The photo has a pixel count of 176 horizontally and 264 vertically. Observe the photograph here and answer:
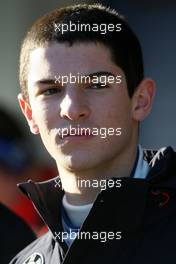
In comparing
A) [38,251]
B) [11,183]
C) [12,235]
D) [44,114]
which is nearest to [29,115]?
[44,114]

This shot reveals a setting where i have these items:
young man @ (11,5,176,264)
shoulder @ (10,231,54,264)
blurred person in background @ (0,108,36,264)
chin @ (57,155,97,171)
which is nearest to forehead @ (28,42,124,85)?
young man @ (11,5,176,264)

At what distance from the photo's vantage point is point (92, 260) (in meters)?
1.50

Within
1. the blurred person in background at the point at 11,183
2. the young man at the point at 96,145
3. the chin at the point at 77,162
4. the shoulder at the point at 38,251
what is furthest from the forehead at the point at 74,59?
the blurred person in background at the point at 11,183

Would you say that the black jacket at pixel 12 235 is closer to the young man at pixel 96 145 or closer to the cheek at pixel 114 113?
the young man at pixel 96 145

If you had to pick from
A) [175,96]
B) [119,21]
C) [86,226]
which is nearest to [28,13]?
[175,96]

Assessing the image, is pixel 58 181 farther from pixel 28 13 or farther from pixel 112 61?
pixel 28 13

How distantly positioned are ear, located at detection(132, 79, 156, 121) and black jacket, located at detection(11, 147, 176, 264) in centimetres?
8

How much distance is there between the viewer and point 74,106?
1.52 m

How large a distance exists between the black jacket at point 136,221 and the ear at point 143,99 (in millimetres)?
79

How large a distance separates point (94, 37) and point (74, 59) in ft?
0.17

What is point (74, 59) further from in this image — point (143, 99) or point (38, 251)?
point (38, 251)

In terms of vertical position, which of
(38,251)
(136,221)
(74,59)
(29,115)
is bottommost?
(38,251)

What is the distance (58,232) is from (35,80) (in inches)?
10.2

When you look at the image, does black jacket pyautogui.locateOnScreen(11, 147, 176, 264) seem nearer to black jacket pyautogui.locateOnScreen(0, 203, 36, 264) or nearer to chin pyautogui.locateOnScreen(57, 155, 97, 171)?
chin pyautogui.locateOnScreen(57, 155, 97, 171)
